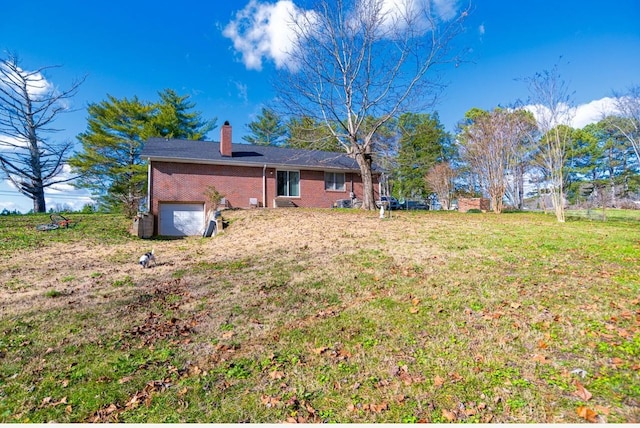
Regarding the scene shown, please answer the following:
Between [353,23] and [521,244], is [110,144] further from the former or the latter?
[521,244]

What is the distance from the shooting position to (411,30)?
1441 cm

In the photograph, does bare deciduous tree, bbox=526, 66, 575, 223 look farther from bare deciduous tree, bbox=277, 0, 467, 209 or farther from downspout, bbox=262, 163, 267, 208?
downspout, bbox=262, 163, 267, 208

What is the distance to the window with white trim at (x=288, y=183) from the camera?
18.7m

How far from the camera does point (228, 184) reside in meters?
17.3

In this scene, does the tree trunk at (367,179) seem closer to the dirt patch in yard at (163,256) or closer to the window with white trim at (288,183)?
the dirt patch in yard at (163,256)

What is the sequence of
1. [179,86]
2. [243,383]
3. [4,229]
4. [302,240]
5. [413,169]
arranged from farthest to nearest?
[413,169], [179,86], [4,229], [302,240], [243,383]

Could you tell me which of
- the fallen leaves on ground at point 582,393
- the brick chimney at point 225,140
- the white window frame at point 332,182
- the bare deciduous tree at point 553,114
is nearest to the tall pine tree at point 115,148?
the brick chimney at point 225,140

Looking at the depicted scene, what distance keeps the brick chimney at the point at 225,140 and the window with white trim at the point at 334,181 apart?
6.02 metres

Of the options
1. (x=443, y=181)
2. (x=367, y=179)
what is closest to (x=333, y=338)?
(x=367, y=179)

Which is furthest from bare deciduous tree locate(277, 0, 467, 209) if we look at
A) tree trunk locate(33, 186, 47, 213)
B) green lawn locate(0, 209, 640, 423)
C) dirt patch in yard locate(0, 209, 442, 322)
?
tree trunk locate(33, 186, 47, 213)

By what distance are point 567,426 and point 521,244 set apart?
20.8 ft

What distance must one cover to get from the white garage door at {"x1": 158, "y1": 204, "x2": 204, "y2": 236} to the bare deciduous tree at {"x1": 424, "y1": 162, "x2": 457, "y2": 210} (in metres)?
20.5

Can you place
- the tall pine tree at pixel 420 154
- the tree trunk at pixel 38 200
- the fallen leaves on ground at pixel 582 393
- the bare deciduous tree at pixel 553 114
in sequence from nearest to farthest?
the fallen leaves on ground at pixel 582 393
the bare deciduous tree at pixel 553 114
the tree trunk at pixel 38 200
the tall pine tree at pixel 420 154

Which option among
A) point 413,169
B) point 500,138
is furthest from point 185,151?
point 413,169
